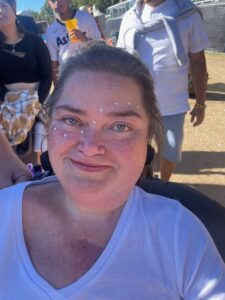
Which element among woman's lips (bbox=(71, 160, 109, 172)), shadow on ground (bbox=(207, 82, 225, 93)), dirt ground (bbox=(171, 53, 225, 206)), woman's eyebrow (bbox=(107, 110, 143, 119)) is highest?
woman's eyebrow (bbox=(107, 110, 143, 119))

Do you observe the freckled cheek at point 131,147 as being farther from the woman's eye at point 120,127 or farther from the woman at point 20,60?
the woman at point 20,60

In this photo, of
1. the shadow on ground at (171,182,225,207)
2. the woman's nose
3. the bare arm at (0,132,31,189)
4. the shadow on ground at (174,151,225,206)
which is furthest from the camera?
the shadow on ground at (174,151,225,206)

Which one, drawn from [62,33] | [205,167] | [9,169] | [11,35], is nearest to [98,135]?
[9,169]

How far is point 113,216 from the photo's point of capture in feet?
4.57

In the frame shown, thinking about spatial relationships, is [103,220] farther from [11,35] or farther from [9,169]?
[11,35]

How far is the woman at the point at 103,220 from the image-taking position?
1.26 meters

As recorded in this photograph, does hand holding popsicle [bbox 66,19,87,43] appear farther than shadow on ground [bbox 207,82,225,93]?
No

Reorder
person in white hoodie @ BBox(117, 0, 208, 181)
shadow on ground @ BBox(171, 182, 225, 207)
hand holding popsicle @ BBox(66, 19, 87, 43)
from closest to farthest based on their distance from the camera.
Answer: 1. person in white hoodie @ BBox(117, 0, 208, 181)
2. hand holding popsicle @ BBox(66, 19, 87, 43)
3. shadow on ground @ BBox(171, 182, 225, 207)

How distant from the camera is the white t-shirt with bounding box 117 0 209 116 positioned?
3355 millimetres

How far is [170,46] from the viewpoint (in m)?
3.34

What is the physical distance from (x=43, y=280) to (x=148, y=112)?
56 centimetres

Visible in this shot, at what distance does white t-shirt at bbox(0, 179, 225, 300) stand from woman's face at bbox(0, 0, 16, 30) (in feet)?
9.31

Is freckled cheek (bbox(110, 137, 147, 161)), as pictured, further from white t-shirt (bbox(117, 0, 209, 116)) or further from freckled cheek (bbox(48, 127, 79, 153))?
white t-shirt (bbox(117, 0, 209, 116))

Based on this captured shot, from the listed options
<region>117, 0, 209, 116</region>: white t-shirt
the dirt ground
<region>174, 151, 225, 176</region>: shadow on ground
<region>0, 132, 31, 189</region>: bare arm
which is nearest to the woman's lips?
<region>0, 132, 31, 189</region>: bare arm
